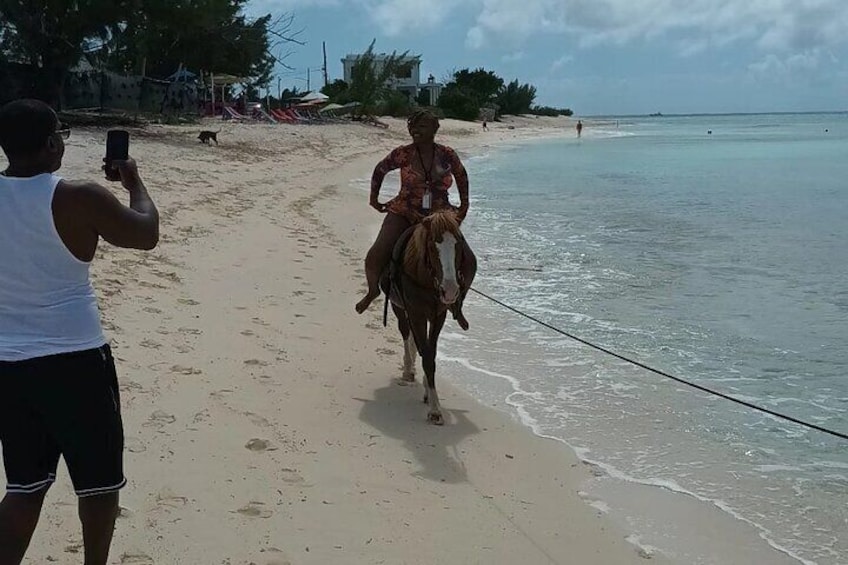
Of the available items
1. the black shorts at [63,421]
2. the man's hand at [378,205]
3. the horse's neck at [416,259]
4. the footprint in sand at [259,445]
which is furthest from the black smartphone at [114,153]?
the man's hand at [378,205]

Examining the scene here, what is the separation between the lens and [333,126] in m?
43.1

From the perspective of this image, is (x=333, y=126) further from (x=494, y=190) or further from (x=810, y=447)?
(x=810, y=447)

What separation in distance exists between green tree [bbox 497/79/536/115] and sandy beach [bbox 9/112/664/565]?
321 ft

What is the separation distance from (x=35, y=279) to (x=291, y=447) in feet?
8.05

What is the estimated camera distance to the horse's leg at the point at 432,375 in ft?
Answer: 19.1

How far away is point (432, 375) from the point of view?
5918 millimetres

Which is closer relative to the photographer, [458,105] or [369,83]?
[369,83]

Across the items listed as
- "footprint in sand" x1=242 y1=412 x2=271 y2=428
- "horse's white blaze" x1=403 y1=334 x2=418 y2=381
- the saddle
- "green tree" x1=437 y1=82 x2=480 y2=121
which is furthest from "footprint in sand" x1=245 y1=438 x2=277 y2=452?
"green tree" x1=437 y1=82 x2=480 y2=121

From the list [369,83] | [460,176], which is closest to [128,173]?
[460,176]

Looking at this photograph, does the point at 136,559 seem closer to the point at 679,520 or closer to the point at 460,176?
the point at 679,520

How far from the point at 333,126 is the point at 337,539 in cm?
4047

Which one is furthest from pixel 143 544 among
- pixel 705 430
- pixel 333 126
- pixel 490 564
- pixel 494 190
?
pixel 333 126

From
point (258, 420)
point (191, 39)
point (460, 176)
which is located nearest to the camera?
point (258, 420)

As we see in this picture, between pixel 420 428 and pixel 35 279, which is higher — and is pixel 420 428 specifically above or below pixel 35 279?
below
